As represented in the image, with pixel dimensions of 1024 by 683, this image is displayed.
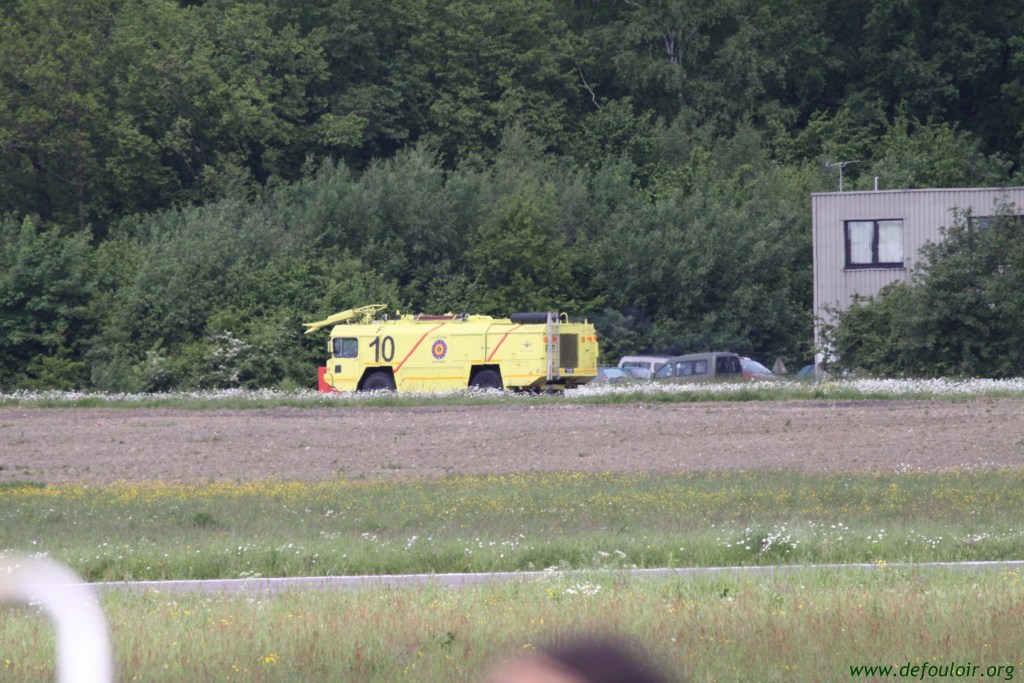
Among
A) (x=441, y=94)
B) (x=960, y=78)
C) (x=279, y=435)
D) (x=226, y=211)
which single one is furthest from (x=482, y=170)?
(x=279, y=435)

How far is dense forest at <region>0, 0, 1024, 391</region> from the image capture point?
48.7 m

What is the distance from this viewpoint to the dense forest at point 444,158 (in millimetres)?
48688

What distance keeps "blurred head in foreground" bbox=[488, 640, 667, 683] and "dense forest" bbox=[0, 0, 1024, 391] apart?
41.2 m

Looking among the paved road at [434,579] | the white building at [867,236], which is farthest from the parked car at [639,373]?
the paved road at [434,579]

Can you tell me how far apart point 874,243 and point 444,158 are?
26.6 metres

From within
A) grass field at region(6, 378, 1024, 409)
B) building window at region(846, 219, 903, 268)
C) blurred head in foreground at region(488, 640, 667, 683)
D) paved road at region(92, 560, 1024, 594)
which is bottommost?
paved road at region(92, 560, 1024, 594)

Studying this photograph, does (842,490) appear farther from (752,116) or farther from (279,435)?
(752,116)

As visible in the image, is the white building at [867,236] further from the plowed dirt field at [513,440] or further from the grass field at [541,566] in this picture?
the grass field at [541,566]

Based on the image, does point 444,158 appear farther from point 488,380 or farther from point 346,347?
point 488,380

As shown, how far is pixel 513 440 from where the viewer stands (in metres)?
25.4

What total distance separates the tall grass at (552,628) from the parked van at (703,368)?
30932 mm

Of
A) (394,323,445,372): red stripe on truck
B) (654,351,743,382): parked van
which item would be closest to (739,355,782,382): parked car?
(654,351,743,382): parked van

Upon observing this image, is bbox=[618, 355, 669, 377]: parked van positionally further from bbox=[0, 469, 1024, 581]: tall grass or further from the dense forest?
bbox=[0, 469, 1024, 581]: tall grass

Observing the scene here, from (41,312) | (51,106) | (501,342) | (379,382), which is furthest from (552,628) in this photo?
(51,106)
